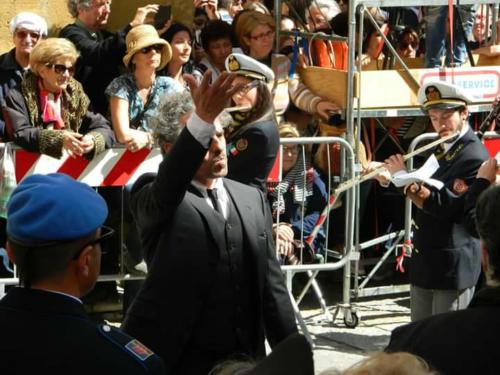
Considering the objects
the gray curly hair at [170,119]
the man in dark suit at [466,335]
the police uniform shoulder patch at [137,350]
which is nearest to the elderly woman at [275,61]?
the gray curly hair at [170,119]

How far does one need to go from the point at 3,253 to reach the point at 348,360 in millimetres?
2279

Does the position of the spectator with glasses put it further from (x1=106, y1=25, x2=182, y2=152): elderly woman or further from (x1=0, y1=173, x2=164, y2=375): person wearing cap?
(x1=0, y1=173, x2=164, y2=375): person wearing cap

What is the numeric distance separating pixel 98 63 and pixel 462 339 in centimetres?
518

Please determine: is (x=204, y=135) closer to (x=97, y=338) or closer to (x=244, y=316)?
(x=244, y=316)

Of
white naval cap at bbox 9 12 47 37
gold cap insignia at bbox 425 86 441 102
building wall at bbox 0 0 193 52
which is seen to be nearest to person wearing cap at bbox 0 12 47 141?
white naval cap at bbox 9 12 47 37

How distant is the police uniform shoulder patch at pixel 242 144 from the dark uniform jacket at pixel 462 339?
7.01 feet

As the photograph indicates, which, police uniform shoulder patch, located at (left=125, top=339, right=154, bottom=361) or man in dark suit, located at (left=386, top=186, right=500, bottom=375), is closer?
police uniform shoulder patch, located at (left=125, top=339, right=154, bottom=361)

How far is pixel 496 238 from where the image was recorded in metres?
3.25

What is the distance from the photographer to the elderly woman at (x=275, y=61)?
802cm

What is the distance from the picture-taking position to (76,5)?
8.05 metres

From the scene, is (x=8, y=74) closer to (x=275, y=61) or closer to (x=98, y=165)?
(x=98, y=165)

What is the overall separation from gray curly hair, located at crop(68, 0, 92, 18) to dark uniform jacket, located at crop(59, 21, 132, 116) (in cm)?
26

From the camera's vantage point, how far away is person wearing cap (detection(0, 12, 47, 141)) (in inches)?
286

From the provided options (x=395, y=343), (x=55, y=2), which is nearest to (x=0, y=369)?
(x=395, y=343)
